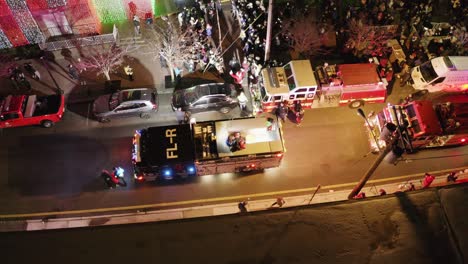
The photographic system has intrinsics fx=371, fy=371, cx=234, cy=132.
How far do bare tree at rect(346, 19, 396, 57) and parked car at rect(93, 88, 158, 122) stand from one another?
1225cm

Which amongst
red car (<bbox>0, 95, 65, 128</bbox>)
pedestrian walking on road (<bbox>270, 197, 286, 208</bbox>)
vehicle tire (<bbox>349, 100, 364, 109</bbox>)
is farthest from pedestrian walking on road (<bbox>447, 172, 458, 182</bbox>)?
red car (<bbox>0, 95, 65, 128</bbox>)

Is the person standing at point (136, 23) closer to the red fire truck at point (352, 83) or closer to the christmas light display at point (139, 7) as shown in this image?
the christmas light display at point (139, 7)

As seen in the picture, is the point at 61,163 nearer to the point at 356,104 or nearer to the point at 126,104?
the point at 126,104

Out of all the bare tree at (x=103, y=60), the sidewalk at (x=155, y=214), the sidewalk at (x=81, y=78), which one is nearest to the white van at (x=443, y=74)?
the sidewalk at (x=155, y=214)

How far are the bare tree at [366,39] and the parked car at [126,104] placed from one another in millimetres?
12252

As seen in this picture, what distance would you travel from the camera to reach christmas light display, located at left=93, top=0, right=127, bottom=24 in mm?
22891

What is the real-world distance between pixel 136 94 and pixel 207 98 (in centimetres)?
388

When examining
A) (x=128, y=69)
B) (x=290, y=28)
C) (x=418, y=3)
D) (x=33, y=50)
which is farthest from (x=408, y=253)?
(x=33, y=50)

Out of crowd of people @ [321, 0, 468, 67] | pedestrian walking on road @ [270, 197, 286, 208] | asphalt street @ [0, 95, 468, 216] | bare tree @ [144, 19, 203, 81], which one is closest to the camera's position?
pedestrian walking on road @ [270, 197, 286, 208]

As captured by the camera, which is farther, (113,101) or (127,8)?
(127,8)

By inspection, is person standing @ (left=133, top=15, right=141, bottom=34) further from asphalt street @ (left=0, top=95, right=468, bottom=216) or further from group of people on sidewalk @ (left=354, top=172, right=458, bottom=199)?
group of people on sidewalk @ (left=354, top=172, right=458, bottom=199)

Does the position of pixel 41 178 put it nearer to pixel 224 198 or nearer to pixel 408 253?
pixel 224 198

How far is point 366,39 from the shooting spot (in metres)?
21.8

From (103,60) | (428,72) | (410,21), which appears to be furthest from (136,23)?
(428,72)
